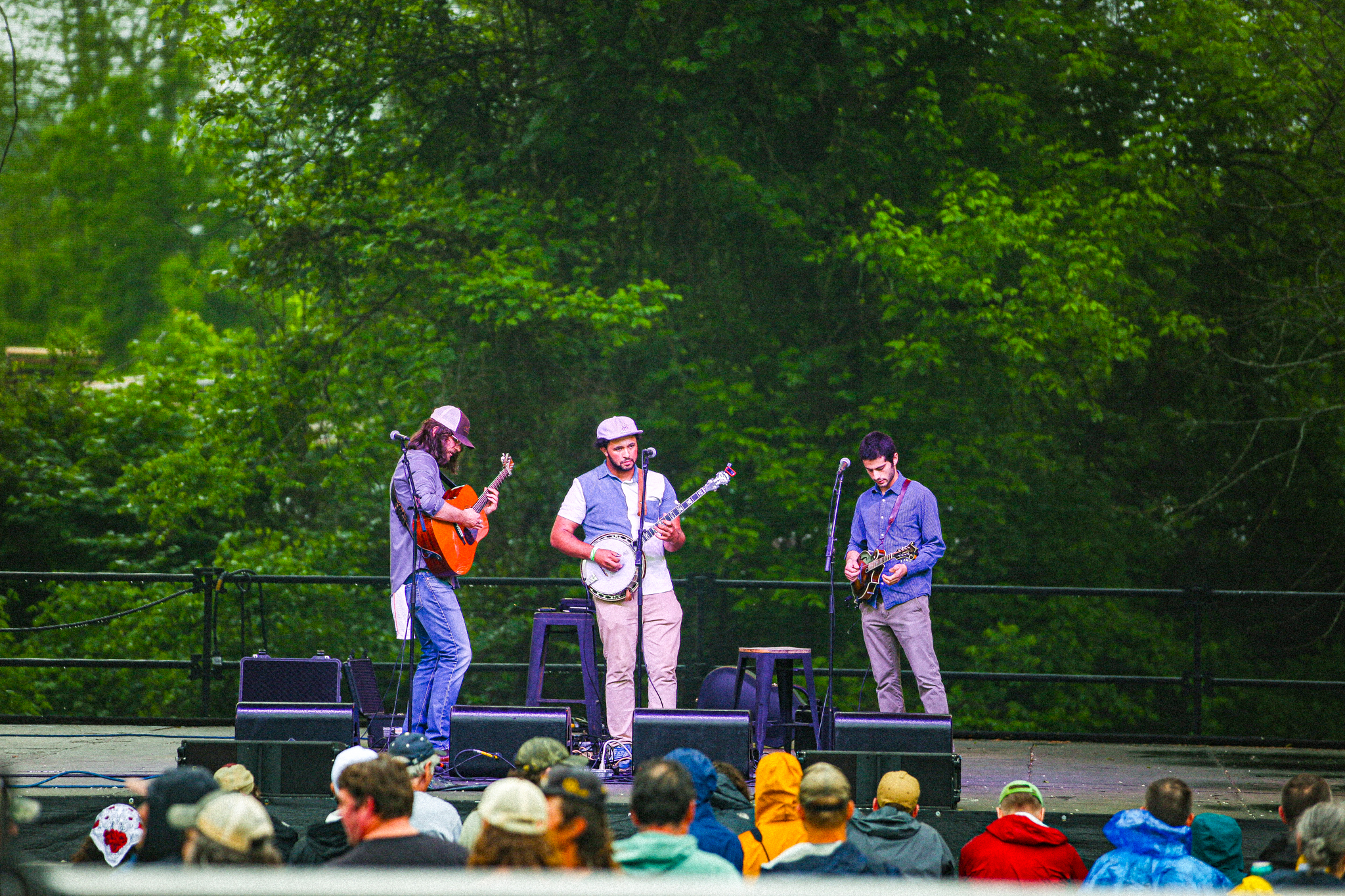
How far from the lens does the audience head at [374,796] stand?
11.0 feet

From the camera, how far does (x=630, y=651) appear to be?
24.7 feet

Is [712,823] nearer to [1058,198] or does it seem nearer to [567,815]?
[567,815]

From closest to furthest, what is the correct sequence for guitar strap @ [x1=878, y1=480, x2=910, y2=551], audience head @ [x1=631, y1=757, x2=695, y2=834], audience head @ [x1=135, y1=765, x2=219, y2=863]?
audience head @ [x1=631, y1=757, x2=695, y2=834] → audience head @ [x1=135, y1=765, x2=219, y2=863] → guitar strap @ [x1=878, y1=480, x2=910, y2=551]

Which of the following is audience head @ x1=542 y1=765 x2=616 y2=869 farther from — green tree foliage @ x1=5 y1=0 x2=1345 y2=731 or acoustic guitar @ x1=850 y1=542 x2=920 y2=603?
green tree foliage @ x1=5 y1=0 x2=1345 y2=731

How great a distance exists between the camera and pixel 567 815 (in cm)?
323

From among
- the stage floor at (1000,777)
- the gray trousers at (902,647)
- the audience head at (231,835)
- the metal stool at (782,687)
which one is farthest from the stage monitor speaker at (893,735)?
the audience head at (231,835)

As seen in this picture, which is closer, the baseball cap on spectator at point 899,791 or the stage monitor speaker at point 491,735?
the baseball cap on spectator at point 899,791

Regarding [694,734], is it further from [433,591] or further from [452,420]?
[452,420]

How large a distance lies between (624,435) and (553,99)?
888 centimetres

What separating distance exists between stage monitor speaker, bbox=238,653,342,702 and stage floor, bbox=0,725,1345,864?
33.3 inches

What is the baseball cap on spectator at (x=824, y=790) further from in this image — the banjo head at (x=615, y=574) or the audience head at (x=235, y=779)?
the banjo head at (x=615, y=574)

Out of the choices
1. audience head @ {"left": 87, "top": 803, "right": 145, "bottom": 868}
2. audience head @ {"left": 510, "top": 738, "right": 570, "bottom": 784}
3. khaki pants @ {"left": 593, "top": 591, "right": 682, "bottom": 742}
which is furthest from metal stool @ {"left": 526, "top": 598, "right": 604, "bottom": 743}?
audience head @ {"left": 87, "top": 803, "right": 145, "bottom": 868}

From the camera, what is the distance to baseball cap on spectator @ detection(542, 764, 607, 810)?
331 centimetres

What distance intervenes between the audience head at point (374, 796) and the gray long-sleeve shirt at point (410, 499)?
3880mm
